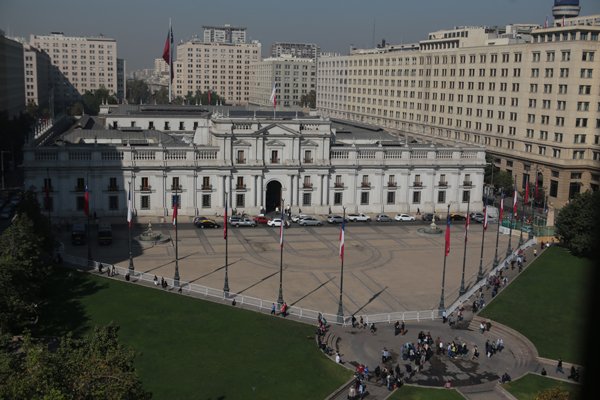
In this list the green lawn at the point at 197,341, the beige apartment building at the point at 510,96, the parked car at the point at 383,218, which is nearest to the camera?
the green lawn at the point at 197,341

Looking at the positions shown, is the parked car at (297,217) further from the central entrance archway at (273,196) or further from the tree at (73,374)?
the tree at (73,374)

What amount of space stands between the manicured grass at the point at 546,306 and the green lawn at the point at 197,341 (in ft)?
52.6

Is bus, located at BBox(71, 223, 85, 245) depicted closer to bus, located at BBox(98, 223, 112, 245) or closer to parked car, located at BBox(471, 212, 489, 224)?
bus, located at BBox(98, 223, 112, 245)

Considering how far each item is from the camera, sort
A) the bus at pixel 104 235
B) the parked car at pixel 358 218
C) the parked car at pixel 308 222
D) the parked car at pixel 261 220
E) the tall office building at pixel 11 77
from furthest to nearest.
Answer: the tall office building at pixel 11 77
the parked car at pixel 358 218
the parked car at pixel 261 220
the parked car at pixel 308 222
the bus at pixel 104 235

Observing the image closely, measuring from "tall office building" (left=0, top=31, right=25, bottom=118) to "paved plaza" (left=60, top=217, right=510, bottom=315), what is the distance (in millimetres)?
78904

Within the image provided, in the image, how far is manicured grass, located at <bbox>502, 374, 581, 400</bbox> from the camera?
39.6 metres

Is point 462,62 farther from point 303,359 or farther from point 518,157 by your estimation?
point 303,359

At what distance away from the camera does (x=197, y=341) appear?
4425 centimetres

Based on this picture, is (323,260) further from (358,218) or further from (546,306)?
(546,306)

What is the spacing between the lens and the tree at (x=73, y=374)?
906 inches

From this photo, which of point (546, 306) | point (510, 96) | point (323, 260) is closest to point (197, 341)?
point (323, 260)

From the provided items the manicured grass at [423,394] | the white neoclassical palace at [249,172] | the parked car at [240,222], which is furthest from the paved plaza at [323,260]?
the manicured grass at [423,394]

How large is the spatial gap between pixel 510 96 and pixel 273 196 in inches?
1974

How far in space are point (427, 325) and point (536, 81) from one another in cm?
7021
